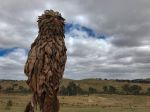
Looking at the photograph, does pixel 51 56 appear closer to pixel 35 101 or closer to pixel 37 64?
pixel 37 64

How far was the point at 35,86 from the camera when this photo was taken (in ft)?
21.9

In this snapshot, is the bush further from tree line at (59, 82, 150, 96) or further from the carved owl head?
the carved owl head

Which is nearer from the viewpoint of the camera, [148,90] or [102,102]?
[102,102]

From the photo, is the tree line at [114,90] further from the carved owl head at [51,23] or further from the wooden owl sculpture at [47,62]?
the wooden owl sculpture at [47,62]

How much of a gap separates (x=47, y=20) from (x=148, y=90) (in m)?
177

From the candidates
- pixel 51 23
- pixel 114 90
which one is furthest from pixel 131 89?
pixel 51 23

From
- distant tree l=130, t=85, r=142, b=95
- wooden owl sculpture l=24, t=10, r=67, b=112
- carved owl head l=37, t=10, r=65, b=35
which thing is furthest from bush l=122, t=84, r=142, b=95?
wooden owl sculpture l=24, t=10, r=67, b=112

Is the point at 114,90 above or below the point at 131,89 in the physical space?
below

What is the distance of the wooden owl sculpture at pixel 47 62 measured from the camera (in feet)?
21.2

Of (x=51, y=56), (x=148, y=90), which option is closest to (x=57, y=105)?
(x=51, y=56)

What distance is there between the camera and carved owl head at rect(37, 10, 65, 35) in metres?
6.87

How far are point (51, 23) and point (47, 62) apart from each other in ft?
2.43

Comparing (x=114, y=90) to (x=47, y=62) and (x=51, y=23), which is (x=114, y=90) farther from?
(x=47, y=62)

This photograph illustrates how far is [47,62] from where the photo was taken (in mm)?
6520
